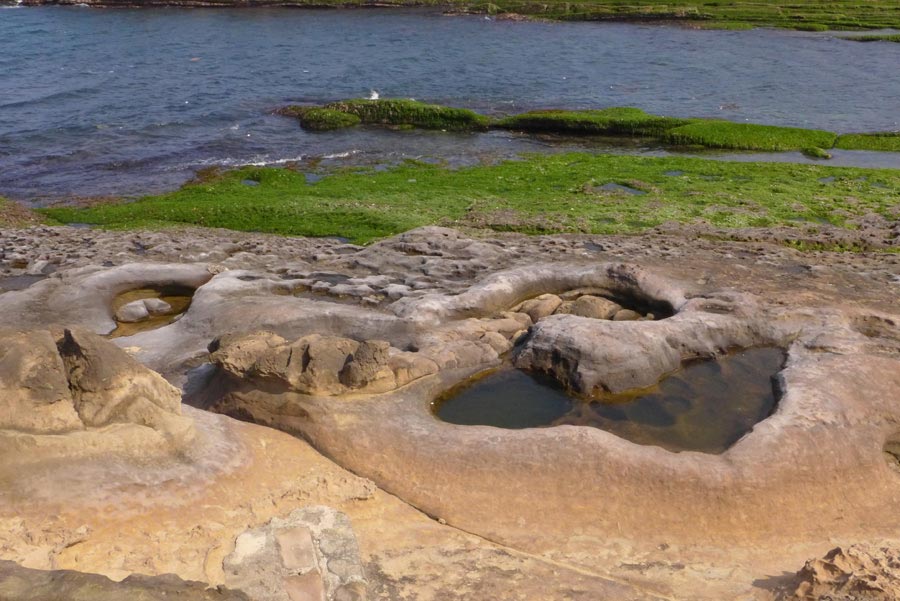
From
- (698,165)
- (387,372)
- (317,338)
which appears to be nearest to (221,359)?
(317,338)

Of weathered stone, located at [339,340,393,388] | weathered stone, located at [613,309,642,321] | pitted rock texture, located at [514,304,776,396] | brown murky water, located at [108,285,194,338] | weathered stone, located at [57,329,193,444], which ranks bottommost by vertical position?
brown murky water, located at [108,285,194,338]

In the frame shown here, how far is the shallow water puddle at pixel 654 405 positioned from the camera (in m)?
15.7

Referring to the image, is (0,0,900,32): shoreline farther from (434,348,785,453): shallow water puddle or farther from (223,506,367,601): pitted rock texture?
(223,506,367,601): pitted rock texture

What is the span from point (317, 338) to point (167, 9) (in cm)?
9351

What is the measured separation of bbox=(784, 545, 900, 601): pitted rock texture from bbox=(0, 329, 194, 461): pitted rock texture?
926 cm

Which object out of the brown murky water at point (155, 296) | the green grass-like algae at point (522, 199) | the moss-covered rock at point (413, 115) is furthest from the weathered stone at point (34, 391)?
the moss-covered rock at point (413, 115)

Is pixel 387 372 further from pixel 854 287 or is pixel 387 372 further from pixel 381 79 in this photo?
pixel 381 79

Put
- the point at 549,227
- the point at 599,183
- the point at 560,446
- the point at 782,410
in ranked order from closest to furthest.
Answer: the point at 560,446 < the point at 782,410 < the point at 549,227 < the point at 599,183

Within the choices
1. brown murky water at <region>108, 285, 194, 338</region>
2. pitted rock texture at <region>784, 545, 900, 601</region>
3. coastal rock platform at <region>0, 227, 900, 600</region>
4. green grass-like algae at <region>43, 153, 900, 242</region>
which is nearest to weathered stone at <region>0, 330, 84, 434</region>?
coastal rock platform at <region>0, 227, 900, 600</region>

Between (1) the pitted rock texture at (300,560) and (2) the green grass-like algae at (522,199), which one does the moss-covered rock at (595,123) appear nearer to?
(2) the green grass-like algae at (522,199)

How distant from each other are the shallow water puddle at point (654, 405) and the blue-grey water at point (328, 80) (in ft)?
85.5

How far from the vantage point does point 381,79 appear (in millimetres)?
61750

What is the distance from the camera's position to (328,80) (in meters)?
61.8

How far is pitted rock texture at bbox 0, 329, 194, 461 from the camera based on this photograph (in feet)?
38.0
